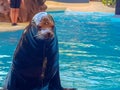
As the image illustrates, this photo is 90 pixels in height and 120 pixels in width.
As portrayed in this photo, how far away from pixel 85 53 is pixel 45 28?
173 inches

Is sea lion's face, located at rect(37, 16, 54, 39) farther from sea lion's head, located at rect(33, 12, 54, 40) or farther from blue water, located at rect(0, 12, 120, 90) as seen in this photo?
blue water, located at rect(0, 12, 120, 90)

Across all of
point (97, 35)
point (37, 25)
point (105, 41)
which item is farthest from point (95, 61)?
point (37, 25)

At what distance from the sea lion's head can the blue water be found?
2.07m

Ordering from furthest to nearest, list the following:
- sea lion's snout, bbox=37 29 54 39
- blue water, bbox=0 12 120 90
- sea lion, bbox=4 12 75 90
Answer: blue water, bbox=0 12 120 90
sea lion, bbox=4 12 75 90
sea lion's snout, bbox=37 29 54 39

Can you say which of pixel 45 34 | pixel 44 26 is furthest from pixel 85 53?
pixel 45 34

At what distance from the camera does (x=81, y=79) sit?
19.7ft

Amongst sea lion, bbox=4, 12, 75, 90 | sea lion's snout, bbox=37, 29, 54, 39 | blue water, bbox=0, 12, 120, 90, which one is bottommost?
blue water, bbox=0, 12, 120, 90

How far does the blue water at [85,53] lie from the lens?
19.5 feet

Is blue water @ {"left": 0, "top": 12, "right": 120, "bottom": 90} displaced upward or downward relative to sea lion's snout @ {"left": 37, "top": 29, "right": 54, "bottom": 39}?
downward

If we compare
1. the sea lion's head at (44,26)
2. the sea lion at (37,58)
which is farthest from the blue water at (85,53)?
the sea lion's head at (44,26)

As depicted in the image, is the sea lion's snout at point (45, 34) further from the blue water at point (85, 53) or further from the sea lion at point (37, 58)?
the blue water at point (85, 53)

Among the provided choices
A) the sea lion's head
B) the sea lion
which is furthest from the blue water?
the sea lion's head

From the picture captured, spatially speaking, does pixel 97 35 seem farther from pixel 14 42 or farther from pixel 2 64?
pixel 2 64

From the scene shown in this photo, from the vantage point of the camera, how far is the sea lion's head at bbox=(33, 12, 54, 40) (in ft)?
11.1
